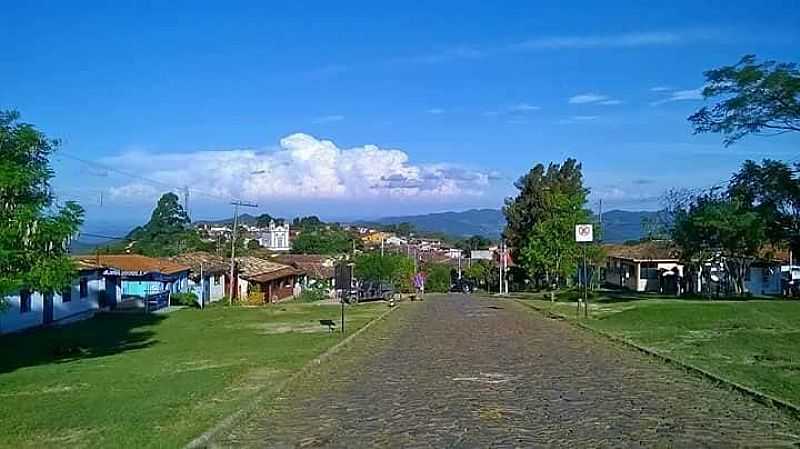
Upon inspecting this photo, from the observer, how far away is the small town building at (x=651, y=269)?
7338cm

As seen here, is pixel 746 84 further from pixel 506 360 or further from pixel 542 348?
pixel 506 360

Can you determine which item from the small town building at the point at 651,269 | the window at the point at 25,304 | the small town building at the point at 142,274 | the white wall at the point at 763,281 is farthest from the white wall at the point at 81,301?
the white wall at the point at 763,281

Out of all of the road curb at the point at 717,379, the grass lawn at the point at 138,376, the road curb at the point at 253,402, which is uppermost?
the road curb at the point at 717,379

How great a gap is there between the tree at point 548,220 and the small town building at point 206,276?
23.1 metres

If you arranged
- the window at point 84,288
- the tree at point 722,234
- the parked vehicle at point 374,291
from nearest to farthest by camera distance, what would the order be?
the window at point 84,288 → the tree at point 722,234 → the parked vehicle at point 374,291

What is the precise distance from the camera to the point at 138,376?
62.7ft

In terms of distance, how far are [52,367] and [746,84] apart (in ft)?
105

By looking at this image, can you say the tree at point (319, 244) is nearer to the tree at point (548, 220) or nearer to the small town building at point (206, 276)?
the tree at point (548, 220)

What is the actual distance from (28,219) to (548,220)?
51367 millimetres

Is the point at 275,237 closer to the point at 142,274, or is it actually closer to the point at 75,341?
the point at 142,274

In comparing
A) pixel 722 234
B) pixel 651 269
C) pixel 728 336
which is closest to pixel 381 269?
pixel 651 269

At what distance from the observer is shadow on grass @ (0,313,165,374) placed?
2635cm

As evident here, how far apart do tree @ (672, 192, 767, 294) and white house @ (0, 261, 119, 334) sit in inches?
1300

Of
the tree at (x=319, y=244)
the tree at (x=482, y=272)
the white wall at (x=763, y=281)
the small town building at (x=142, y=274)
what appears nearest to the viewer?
the small town building at (x=142, y=274)
